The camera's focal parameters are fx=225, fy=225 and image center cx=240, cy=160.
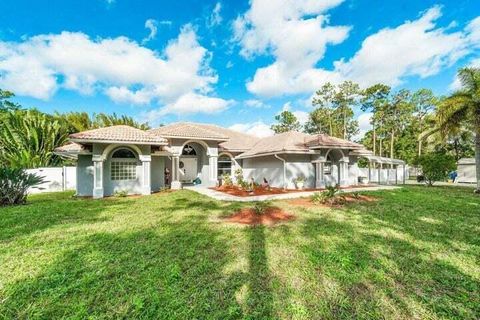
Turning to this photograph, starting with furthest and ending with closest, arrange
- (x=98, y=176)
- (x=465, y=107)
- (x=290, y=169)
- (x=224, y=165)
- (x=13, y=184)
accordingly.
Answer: (x=224, y=165) → (x=290, y=169) → (x=465, y=107) → (x=98, y=176) → (x=13, y=184)

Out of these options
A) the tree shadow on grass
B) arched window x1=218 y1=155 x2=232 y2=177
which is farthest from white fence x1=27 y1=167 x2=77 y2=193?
the tree shadow on grass

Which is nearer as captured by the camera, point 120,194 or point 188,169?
point 120,194

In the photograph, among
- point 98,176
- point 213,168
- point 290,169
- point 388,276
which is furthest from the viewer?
point 213,168

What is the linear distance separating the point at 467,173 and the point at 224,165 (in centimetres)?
3075

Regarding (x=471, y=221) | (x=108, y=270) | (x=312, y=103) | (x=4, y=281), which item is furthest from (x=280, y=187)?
(x=312, y=103)

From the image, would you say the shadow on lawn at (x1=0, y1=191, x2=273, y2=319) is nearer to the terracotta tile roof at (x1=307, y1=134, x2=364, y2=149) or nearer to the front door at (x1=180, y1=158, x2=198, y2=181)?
the terracotta tile roof at (x1=307, y1=134, x2=364, y2=149)

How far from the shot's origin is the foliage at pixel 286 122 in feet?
161

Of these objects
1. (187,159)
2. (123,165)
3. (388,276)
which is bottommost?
(388,276)

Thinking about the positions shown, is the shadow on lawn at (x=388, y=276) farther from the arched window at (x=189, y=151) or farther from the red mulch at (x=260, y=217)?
the arched window at (x=189, y=151)

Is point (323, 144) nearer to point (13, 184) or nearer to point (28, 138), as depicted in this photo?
point (13, 184)

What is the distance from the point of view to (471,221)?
26.8 ft

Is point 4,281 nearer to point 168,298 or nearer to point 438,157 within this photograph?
point 168,298

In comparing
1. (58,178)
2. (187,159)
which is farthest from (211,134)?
(58,178)

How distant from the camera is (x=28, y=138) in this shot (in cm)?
2355
